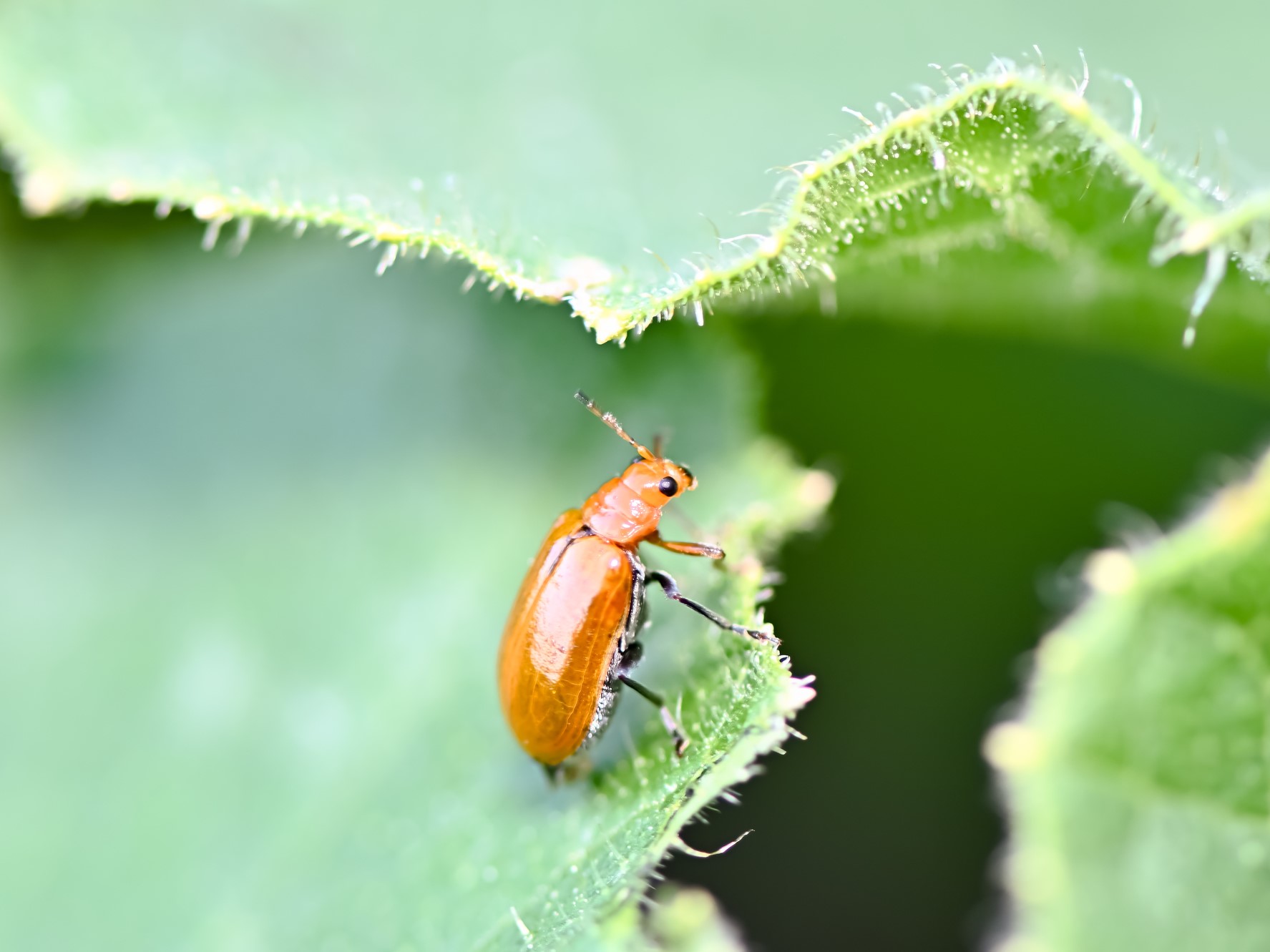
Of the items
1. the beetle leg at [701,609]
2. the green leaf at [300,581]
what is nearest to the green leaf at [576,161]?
the green leaf at [300,581]

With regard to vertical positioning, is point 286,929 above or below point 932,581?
below

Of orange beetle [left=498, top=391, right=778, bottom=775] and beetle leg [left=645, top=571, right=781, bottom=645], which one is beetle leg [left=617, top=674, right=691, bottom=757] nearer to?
orange beetle [left=498, top=391, right=778, bottom=775]

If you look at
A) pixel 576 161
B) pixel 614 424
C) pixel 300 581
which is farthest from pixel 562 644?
pixel 576 161

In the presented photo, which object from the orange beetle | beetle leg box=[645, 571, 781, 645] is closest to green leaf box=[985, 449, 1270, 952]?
beetle leg box=[645, 571, 781, 645]

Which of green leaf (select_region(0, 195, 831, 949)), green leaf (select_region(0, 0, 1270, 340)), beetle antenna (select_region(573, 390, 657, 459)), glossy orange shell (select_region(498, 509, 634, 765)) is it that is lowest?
green leaf (select_region(0, 195, 831, 949))

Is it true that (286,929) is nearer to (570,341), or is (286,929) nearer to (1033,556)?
(570,341)

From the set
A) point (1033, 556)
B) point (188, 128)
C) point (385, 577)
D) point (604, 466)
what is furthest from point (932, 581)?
point (188, 128)

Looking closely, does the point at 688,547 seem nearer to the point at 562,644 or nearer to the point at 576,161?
the point at 562,644

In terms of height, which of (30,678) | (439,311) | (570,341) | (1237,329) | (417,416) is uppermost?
(1237,329)
